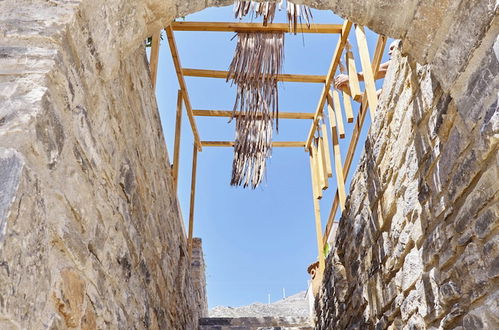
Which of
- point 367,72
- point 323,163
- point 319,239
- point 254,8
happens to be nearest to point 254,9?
point 254,8

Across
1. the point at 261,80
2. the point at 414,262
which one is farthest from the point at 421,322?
the point at 261,80

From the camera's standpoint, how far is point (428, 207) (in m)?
1.93

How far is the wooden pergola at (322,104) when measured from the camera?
3.20m

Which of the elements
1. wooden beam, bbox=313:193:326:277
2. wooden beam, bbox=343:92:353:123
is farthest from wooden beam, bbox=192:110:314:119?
wooden beam, bbox=343:92:353:123

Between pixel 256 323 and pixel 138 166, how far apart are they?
12.9 feet

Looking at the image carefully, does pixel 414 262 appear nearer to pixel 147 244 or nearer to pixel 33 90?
pixel 147 244

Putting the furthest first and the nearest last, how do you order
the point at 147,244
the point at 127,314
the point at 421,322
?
the point at 147,244 → the point at 127,314 → the point at 421,322

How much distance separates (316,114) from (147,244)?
9.14 ft

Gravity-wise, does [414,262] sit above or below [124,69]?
below

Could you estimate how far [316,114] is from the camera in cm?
494

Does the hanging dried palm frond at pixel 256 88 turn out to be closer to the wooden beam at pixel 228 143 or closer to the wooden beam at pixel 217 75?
the wooden beam at pixel 217 75

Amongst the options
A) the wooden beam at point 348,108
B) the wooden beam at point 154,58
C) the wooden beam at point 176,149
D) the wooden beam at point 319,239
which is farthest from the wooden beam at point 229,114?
the wooden beam at point 154,58

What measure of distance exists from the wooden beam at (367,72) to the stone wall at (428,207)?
226 millimetres

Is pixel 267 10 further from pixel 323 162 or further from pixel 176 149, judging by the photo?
pixel 323 162
